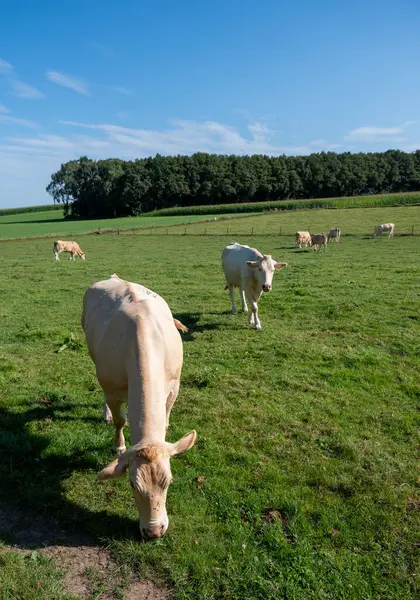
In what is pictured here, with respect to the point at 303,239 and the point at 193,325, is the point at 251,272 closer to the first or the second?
the point at 193,325

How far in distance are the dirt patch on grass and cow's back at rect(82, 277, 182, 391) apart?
Answer: 163cm

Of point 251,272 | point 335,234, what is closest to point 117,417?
point 251,272

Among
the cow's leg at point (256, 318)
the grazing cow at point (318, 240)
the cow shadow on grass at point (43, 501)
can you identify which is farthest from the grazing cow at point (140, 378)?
the grazing cow at point (318, 240)

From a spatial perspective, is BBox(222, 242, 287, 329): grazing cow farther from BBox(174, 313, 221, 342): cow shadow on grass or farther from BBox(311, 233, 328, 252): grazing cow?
BBox(311, 233, 328, 252): grazing cow

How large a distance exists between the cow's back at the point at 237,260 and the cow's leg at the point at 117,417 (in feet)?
24.1

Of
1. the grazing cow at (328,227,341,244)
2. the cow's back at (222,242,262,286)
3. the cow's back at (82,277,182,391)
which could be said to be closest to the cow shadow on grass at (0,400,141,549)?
the cow's back at (82,277,182,391)

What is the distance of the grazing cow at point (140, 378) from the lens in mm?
3637

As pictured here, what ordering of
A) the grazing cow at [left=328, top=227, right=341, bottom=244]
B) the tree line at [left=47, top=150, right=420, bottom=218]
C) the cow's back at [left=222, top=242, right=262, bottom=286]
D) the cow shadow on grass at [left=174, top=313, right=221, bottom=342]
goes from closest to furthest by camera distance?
1. the cow shadow on grass at [left=174, top=313, right=221, bottom=342]
2. the cow's back at [left=222, top=242, right=262, bottom=286]
3. the grazing cow at [left=328, top=227, right=341, bottom=244]
4. the tree line at [left=47, top=150, right=420, bottom=218]

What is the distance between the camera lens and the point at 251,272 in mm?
11766

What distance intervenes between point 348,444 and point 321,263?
18585 millimetres

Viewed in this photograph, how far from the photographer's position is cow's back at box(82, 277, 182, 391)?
477 centimetres

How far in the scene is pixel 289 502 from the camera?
4.59 m

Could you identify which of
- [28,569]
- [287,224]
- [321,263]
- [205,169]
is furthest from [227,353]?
[205,169]

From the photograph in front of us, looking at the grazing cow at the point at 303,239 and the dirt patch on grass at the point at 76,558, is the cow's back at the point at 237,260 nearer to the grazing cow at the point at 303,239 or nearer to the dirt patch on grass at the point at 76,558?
the dirt patch on grass at the point at 76,558
